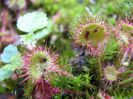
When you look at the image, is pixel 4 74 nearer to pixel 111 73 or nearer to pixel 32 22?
pixel 32 22

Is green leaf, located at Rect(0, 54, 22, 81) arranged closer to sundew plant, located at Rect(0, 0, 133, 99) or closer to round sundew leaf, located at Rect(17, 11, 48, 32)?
sundew plant, located at Rect(0, 0, 133, 99)

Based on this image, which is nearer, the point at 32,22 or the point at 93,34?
the point at 93,34

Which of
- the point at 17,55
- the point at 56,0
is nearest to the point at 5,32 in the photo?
the point at 56,0

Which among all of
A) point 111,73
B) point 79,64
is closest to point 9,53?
point 79,64

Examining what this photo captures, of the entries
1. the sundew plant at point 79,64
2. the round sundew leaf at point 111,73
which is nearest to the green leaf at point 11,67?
the sundew plant at point 79,64

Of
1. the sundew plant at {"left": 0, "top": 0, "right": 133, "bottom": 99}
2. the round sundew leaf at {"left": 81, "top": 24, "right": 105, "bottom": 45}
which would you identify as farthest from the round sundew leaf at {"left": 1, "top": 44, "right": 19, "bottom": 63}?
the round sundew leaf at {"left": 81, "top": 24, "right": 105, "bottom": 45}

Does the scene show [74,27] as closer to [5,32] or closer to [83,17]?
[83,17]

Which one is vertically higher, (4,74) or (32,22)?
(32,22)

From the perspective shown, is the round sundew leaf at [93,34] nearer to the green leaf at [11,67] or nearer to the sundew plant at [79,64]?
the sundew plant at [79,64]
